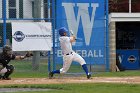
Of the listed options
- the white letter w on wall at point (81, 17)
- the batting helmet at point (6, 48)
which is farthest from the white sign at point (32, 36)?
the batting helmet at point (6, 48)

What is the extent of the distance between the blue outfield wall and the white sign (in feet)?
5.53

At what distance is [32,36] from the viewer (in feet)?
67.5

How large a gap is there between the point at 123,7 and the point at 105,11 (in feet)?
28.7

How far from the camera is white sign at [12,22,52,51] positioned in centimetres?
2045

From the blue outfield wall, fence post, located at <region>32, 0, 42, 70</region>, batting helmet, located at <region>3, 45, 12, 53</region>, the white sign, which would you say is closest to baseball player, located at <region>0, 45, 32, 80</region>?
A: batting helmet, located at <region>3, 45, 12, 53</region>

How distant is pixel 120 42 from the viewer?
3331 centimetres

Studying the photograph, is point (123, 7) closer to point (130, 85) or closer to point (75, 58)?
point (75, 58)

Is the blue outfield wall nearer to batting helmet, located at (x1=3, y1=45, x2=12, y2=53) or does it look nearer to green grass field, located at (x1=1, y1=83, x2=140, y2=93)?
batting helmet, located at (x1=3, y1=45, x2=12, y2=53)

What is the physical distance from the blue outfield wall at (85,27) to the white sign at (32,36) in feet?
5.53

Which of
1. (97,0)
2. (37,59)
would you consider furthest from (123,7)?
(37,59)

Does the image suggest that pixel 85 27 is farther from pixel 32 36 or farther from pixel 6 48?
pixel 6 48

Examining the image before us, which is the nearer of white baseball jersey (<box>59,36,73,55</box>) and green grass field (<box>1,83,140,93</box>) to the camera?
green grass field (<box>1,83,140,93</box>)

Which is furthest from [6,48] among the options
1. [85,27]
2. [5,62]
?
[85,27]

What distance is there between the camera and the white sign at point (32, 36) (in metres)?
20.5
